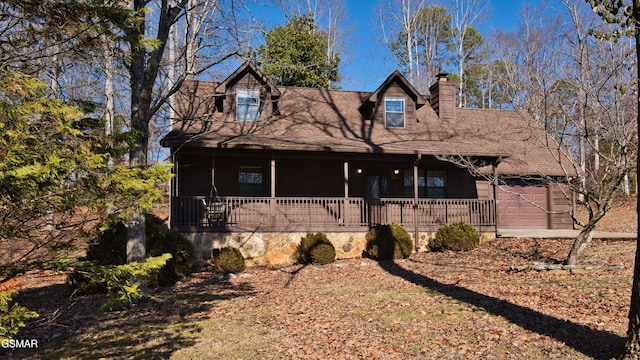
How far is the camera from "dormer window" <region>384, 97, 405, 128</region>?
1833 cm

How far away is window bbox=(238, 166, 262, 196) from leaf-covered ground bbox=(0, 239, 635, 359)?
527cm

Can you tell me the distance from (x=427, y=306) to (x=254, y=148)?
8.06m

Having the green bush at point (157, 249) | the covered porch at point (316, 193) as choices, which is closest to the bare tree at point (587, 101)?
the covered porch at point (316, 193)

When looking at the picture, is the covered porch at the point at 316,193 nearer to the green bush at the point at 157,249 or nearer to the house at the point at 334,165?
the house at the point at 334,165

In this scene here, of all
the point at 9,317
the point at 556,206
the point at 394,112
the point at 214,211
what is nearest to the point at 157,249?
the point at 214,211

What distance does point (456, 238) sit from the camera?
48.2 feet

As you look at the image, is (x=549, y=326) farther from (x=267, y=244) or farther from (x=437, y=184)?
(x=437, y=184)

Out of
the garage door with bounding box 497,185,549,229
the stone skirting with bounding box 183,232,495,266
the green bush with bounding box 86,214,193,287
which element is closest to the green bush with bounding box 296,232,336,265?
the stone skirting with bounding box 183,232,495,266

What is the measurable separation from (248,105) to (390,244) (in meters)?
7.59

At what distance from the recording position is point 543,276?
9789 mm

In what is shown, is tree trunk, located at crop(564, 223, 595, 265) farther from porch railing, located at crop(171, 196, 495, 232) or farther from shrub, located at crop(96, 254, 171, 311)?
shrub, located at crop(96, 254, 171, 311)

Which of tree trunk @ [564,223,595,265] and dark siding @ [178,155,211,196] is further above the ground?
dark siding @ [178,155,211,196]

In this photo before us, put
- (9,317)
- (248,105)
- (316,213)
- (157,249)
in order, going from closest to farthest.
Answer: (9,317)
(157,249)
(316,213)
(248,105)

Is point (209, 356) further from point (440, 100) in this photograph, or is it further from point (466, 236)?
point (440, 100)
